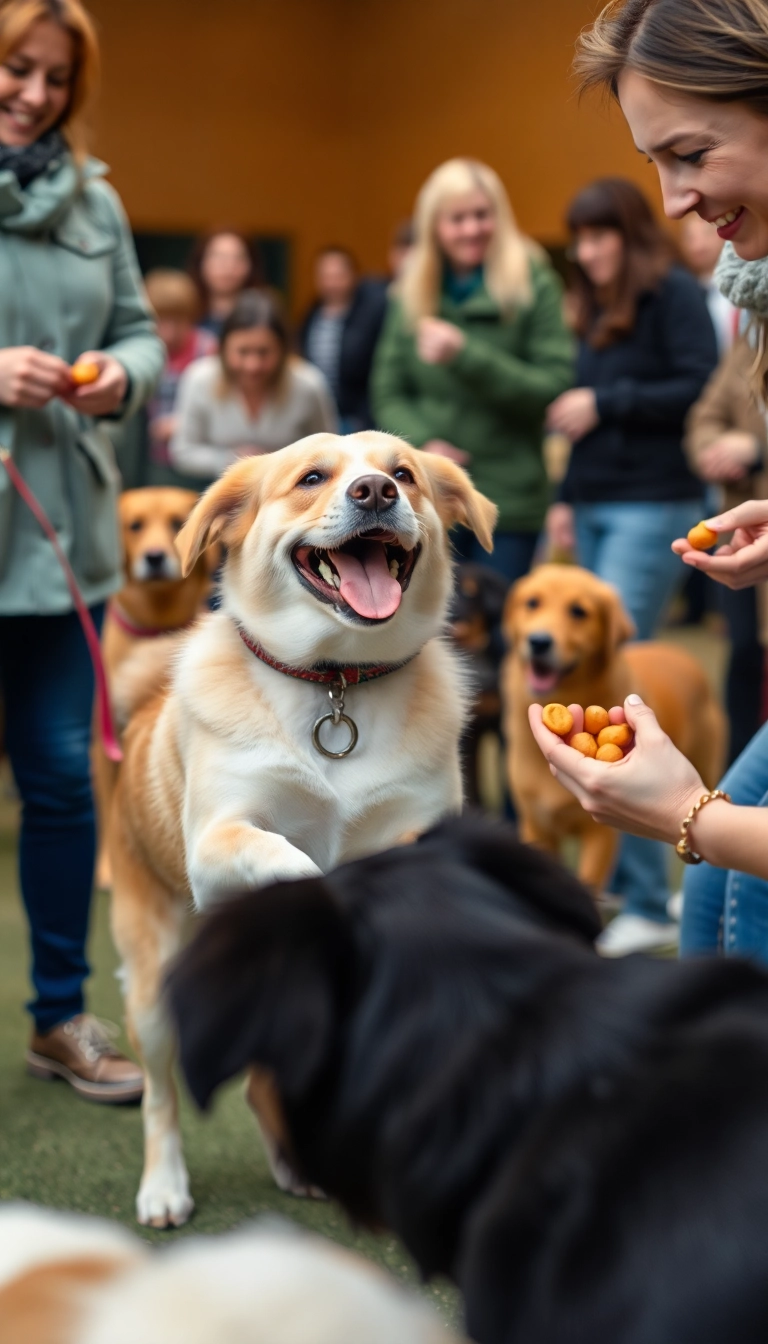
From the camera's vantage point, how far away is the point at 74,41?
102 inches

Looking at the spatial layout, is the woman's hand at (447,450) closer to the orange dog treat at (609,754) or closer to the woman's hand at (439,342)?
the woman's hand at (439,342)

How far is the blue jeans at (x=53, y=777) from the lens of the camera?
2686mm

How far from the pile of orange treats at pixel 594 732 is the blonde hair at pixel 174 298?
508 centimetres

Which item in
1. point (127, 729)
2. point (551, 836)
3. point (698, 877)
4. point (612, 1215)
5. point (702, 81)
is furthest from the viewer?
point (551, 836)

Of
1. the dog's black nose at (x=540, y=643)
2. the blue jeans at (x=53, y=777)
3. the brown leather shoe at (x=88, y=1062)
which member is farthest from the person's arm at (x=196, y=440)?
the brown leather shoe at (x=88, y=1062)

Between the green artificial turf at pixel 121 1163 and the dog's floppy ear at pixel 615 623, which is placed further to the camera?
the dog's floppy ear at pixel 615 623

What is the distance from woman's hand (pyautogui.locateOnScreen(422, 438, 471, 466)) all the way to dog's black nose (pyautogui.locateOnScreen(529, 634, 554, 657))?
0.64 m

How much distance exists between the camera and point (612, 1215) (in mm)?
1039

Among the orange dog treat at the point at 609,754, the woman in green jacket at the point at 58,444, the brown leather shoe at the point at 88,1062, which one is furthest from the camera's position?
the brown leather shoe at the point at 88,1062

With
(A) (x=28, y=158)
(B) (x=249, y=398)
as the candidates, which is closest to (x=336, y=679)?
(A) (x=28, y=158)

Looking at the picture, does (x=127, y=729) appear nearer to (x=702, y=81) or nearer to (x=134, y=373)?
(x=134, y=373)

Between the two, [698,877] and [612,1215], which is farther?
[698,877]

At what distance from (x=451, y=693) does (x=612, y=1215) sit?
1160 mm

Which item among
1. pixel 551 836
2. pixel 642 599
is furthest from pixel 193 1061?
pixel 642 599
